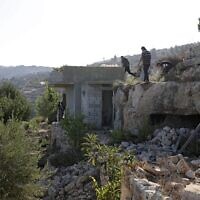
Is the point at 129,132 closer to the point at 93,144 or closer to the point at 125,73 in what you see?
the point at 93,144

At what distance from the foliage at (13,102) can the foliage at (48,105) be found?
1.20 m

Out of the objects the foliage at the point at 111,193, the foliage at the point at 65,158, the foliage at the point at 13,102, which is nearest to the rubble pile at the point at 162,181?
the foliage at the point at 111,193

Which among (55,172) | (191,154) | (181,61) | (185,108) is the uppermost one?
(181,61)

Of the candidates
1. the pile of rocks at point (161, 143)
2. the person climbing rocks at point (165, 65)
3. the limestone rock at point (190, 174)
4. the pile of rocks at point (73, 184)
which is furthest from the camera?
the person climbing rocks at point (165, 65)

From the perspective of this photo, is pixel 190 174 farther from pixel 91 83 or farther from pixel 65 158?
pixel 91 83

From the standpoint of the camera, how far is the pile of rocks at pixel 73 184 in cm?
1470

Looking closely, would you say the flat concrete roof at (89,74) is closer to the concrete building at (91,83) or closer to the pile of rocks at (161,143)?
the concrete building at (91,83)

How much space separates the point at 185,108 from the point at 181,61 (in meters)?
2.70

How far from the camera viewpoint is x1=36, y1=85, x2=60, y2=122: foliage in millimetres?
34550

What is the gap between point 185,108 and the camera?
15898mm

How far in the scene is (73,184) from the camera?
15328mm

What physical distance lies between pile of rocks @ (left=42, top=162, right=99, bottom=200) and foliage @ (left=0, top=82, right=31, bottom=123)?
1330 cm

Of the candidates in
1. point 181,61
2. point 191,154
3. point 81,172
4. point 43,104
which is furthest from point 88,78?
point 43,104

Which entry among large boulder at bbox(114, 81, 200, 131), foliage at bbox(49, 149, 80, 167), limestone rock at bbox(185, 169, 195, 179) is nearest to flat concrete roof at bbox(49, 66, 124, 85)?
large boulder at bbox(114, 81, 200, 131)
